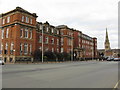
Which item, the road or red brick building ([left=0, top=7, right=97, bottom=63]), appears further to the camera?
red brick building ([left=0, top=7, right=97, bottom=63])

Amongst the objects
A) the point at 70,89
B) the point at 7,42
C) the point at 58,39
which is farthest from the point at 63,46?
the point at 70,89

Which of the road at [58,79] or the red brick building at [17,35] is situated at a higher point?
the red brick building at [17,35]

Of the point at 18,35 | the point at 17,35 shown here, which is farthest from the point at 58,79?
the point at 18,35

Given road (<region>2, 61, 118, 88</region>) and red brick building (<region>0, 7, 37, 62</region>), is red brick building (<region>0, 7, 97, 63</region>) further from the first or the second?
road (<region>2, 61, 118, 88</region>)

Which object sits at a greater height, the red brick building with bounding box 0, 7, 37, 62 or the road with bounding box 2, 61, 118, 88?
the red brick building with bounding box 0, 7, 37, 62

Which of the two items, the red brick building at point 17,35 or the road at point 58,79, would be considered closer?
the road at point 58,79

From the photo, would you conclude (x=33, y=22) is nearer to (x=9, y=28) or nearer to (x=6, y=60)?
(x=9, y=28)

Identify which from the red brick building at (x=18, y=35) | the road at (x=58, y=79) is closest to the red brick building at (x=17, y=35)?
the red brick building at (x=18, y=35)

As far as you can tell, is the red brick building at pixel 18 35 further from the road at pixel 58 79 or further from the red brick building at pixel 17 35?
the road at pixel 58 79

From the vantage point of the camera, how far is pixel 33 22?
42.9m

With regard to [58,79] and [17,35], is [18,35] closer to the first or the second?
[17,35]

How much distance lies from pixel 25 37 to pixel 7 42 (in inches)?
207

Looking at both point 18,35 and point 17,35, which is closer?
point 17,35

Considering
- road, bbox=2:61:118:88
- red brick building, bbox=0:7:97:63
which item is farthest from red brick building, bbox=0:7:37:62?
road, bbox=2:61:118:88
